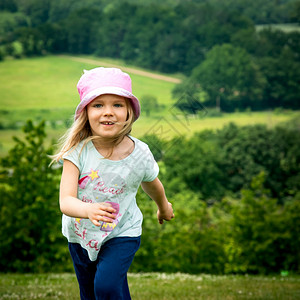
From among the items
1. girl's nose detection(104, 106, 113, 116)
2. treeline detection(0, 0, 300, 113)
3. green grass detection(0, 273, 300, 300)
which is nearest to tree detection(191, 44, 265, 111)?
treeline detection(0, 0, 300, 113)

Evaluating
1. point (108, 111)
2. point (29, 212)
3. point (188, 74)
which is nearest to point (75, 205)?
point (108, 111)

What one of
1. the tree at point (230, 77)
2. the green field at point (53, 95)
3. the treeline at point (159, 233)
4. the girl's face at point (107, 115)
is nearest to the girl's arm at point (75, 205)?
the girl's face at point (107, 115)

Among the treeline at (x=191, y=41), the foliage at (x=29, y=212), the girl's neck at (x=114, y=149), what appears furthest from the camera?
the treeline at (x=191, y=41)

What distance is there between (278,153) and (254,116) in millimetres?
7288

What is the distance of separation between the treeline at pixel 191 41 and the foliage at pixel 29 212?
131ft

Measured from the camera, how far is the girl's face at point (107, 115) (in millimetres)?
2609

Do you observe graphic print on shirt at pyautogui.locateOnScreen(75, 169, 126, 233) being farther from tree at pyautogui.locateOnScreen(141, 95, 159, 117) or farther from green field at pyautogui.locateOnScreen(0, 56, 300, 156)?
green field at pyautogui.locateOnScreen(0, 56, 300, 156)

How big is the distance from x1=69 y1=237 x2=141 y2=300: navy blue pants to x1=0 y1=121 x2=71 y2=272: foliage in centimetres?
553

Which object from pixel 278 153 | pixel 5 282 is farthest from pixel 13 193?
pixel 278 153

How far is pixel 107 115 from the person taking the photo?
103 inches

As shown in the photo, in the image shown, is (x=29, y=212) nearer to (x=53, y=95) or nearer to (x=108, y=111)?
(x=108, y=111)

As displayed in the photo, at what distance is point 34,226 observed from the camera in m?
8.45

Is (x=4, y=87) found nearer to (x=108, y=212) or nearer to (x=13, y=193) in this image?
(x=13, y=193)

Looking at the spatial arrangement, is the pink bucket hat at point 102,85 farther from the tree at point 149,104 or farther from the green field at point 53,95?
the green field at point 53,95
